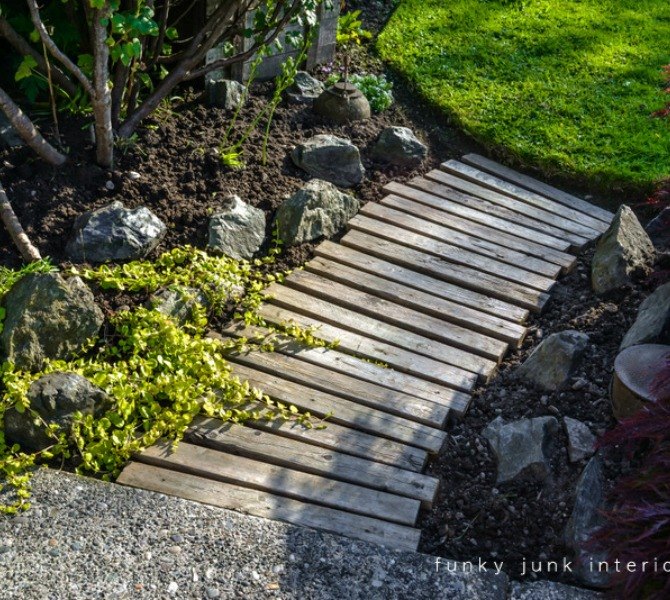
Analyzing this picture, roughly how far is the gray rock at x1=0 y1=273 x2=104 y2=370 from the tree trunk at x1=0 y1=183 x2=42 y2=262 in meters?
0.41

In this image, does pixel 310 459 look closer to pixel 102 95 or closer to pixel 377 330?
pixel 377 330

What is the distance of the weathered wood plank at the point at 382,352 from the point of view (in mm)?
4539

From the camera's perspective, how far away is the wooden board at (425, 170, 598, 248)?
5750mm

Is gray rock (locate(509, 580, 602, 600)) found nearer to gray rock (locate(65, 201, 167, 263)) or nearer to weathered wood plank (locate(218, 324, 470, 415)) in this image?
weathered wood plank (locate(218, 324, 470, 415))

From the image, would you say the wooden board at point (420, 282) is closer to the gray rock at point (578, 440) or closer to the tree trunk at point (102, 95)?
the gray rock at point (578, 440)

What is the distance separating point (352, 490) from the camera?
3.86 m

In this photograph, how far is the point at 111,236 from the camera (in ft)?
15.6

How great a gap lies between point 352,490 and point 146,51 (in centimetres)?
322

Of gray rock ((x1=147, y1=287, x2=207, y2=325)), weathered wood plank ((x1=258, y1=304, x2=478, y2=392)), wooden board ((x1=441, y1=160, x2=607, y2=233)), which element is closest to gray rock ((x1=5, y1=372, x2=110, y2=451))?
gray rock ((x1=147, y1=287, x2=207, y2=325))

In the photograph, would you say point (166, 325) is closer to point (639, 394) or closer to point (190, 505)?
point (190, 505)

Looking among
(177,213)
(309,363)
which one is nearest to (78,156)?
(177,213)

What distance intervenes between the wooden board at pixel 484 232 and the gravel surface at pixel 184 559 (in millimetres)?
2511

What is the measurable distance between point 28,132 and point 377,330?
81.4 inches

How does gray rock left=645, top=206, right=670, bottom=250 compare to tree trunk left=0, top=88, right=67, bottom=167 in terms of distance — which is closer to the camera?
tree trunk left=0, top=88, right=67, bottom=167
